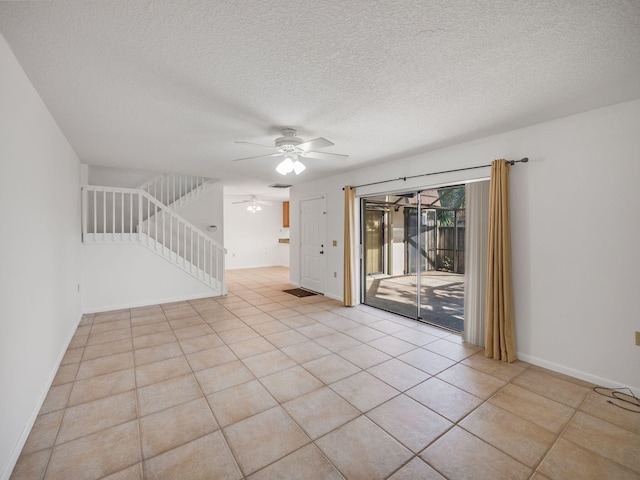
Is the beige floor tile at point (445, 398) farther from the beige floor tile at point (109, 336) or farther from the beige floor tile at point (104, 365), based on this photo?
the beige floor tile at point (109, 336)

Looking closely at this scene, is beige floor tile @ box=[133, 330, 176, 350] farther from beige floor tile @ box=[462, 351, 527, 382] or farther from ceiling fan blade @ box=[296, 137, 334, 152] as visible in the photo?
beige floor tile @ box=[462, 351, 527, 382]

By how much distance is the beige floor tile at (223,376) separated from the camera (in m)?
2.55

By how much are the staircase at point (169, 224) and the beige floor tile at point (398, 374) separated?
4.10 metres

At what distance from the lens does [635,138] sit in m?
2.39

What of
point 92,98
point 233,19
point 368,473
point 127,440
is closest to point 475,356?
point 368,473

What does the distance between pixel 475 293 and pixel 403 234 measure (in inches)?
99.7

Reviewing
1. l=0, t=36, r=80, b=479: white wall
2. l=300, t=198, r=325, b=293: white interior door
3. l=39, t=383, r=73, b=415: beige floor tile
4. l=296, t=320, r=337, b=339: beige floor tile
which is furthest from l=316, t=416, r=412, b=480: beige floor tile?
l=300, t=198, r=325, b=293: white interior door

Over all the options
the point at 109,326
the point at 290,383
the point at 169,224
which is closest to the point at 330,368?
the point at 290,383

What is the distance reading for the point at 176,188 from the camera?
6.31 meters

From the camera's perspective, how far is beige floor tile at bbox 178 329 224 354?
3.35 m

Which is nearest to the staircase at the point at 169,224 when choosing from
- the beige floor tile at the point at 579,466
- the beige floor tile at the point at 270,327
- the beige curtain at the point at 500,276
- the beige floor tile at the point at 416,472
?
the beige floor tile at the point at 270,327

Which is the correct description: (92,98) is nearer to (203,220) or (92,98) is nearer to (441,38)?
(441,38)

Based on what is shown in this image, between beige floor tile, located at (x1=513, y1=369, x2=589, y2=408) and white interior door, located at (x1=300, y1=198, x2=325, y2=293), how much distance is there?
384 centimetres

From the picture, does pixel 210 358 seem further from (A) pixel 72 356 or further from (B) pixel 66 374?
(A) pixel 72 356
